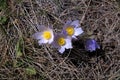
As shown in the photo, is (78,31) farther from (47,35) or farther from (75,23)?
(47,35)

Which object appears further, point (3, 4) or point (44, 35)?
point (3, 4)

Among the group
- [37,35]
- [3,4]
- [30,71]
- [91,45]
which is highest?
[3,4]

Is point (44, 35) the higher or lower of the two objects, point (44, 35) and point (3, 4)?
the lower

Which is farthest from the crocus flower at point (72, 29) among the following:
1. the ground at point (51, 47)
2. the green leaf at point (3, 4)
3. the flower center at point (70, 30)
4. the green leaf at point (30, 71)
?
the green leaf at point (3, 4)

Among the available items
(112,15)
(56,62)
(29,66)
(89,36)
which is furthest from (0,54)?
(112,15)

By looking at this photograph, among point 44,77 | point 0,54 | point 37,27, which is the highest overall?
point 37,27

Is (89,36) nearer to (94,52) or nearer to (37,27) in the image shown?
(94,52)

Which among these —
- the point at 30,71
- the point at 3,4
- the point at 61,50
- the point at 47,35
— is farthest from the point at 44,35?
the point at 3,4

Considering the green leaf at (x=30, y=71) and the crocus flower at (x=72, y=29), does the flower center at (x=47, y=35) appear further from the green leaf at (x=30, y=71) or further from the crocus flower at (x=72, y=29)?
the green leaf at (x=30, y=71)
